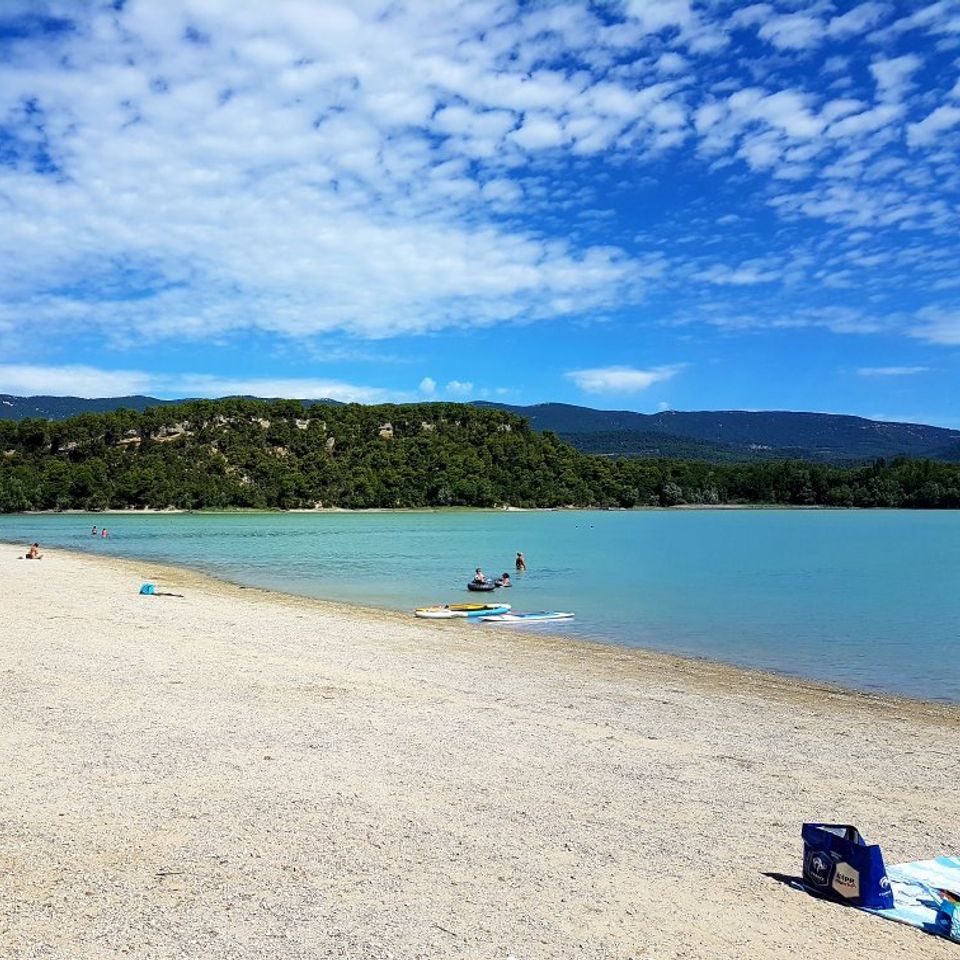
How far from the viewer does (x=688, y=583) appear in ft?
118

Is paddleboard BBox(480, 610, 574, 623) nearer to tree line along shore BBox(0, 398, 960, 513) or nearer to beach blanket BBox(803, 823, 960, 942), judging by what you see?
beach blanket BBox(803, 823, 960, 942)

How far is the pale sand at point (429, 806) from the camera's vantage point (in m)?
5.17

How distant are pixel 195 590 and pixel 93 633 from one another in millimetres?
11725

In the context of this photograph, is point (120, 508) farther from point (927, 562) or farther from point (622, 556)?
point (927, 562)

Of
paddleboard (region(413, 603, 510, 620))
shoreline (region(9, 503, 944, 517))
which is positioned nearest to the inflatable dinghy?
paddleboard (region(413, 603, 510, 620))

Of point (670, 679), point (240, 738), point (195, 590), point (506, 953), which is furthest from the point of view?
point (195, 590)

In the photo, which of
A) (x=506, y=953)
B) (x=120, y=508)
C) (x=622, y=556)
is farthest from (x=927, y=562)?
(x=120, y=508)

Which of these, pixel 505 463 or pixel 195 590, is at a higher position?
pixel 505 463

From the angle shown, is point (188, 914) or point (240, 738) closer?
point (188, 914)

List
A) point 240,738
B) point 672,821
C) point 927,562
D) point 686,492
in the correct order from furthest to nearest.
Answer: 1. point 686,492
2. point 927,562
3. point 240,738
4. point 672,821

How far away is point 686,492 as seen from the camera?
553 feet

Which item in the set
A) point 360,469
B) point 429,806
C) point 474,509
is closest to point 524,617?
point 429,806

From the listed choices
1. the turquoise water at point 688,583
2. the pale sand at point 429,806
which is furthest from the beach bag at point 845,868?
the turquoise water at point 688,583

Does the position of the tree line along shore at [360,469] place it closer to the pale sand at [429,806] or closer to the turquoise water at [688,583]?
the turquoise water at [688,583]
